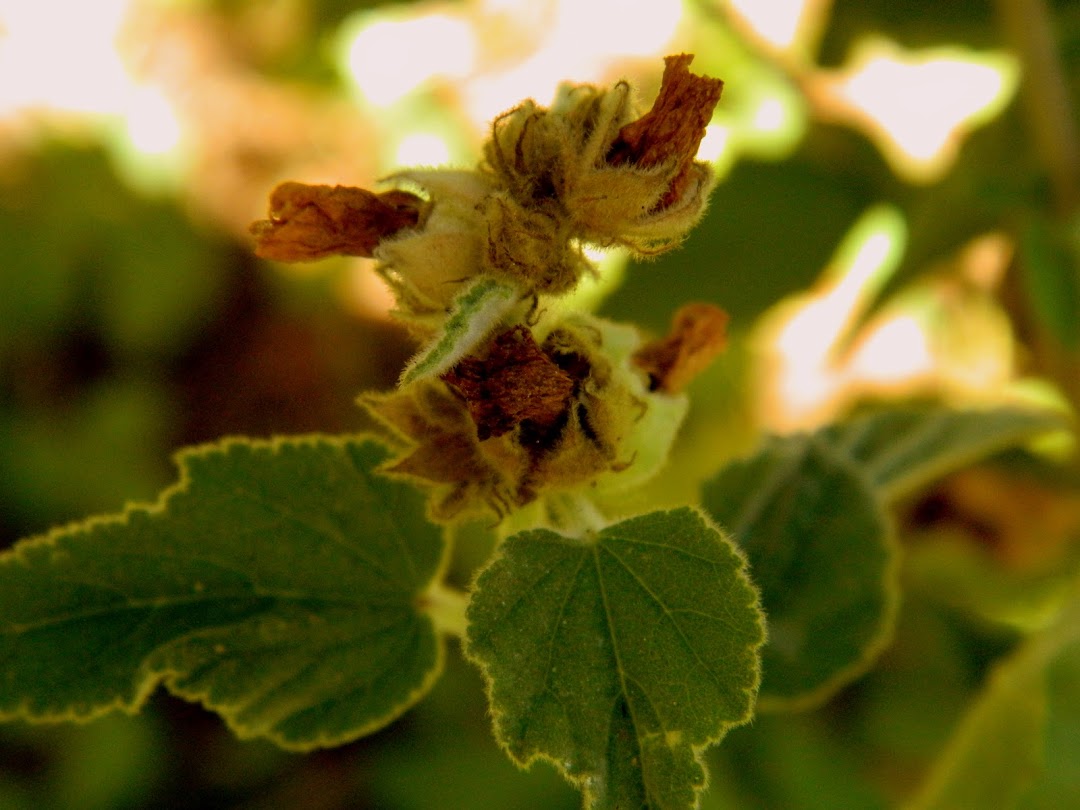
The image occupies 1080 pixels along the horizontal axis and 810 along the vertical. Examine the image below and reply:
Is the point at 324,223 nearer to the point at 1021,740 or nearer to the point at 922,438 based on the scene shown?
the point at 922,438

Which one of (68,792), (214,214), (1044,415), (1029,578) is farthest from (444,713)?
(214,214)

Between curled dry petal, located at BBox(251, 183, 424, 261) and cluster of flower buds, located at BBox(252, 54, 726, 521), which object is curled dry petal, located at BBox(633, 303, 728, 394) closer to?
cluster of flower buds, located at BBox(252, 54, 726, 521)

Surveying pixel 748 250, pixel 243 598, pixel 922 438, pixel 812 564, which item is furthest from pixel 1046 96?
pixel 243 598

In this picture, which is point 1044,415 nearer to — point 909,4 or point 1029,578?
point 1029,578

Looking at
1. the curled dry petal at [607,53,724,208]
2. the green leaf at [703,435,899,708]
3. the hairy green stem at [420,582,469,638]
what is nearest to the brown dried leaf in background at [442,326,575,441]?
the curled dry petal at [607,53,724,208]

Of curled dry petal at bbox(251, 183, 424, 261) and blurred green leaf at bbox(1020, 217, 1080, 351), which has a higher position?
curled dry petal at bbox(251, 183, 424, 261)

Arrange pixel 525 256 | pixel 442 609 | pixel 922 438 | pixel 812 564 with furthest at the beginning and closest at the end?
pixel 922 438 < pixel 812 564 < pixel 442 609 < pixel 525 256

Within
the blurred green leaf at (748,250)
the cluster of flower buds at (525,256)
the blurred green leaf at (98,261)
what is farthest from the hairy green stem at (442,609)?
the blurred green leaf at (98,261)
